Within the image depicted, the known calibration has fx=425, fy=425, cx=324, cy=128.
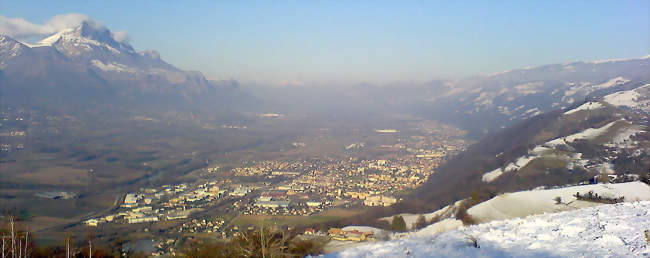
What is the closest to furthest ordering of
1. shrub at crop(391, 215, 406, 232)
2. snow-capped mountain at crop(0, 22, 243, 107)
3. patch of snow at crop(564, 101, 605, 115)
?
shrub at crop(391, 215, 406, 232)
patch of snow at crop(564, 101, 605, 115)
snow-capped mountain at crop(0, 22, 243, 107)

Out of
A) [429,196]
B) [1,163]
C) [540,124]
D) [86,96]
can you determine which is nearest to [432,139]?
[540,124]

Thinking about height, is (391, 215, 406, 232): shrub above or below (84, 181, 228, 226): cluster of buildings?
above

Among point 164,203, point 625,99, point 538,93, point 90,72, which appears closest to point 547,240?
point 164,203

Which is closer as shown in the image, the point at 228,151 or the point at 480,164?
the point at 480,164

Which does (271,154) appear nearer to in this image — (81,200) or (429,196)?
(81,200)

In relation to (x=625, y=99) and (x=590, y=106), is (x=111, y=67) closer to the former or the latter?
(x=590, y=106)

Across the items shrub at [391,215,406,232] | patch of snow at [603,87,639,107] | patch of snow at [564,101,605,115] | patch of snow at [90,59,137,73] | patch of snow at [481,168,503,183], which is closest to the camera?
shrub at [391,215,406,232]

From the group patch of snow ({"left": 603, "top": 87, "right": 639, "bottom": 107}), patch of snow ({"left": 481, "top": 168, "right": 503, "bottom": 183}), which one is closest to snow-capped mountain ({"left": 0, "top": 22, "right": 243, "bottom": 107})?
patch of snow ({"left": 481, "top": 168, "right": 503, "bottom": 183})

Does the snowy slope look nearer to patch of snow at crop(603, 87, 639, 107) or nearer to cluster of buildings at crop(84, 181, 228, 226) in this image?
cluster of buildings at crop(84, 181, 228, 226)

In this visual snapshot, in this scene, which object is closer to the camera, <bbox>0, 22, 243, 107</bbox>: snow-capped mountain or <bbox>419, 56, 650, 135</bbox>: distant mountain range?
<bbox>419, 56, 650, 135</bbox>: distant mountain range
